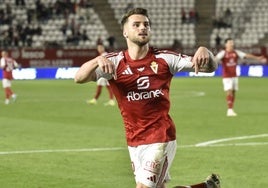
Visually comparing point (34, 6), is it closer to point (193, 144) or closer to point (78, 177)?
point (193, 144)

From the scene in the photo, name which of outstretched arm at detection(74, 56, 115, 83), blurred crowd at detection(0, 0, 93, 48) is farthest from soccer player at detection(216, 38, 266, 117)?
blurred crowd at detection(0, 0, 93, 48)

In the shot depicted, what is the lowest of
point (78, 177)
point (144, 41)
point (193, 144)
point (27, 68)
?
point (27, 68)

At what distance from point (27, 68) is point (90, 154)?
3306 centimetres

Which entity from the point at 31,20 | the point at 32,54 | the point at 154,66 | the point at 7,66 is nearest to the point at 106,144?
the point at 154,66

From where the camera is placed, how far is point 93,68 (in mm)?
7125

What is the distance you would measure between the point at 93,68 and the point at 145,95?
766 mm

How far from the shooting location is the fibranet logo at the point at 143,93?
7605 mm

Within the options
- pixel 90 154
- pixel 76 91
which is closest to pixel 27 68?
pixel 76 91

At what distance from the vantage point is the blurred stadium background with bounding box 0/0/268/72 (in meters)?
48.9

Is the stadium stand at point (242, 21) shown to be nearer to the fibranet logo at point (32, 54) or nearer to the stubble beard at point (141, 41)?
the fibranet logo at point (32, 54)

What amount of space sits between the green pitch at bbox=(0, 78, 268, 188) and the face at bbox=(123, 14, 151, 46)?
3589mm

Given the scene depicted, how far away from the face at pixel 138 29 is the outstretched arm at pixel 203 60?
0.60m

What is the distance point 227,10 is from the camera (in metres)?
53.0

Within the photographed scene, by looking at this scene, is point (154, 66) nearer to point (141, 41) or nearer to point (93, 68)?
point (141, 41)
